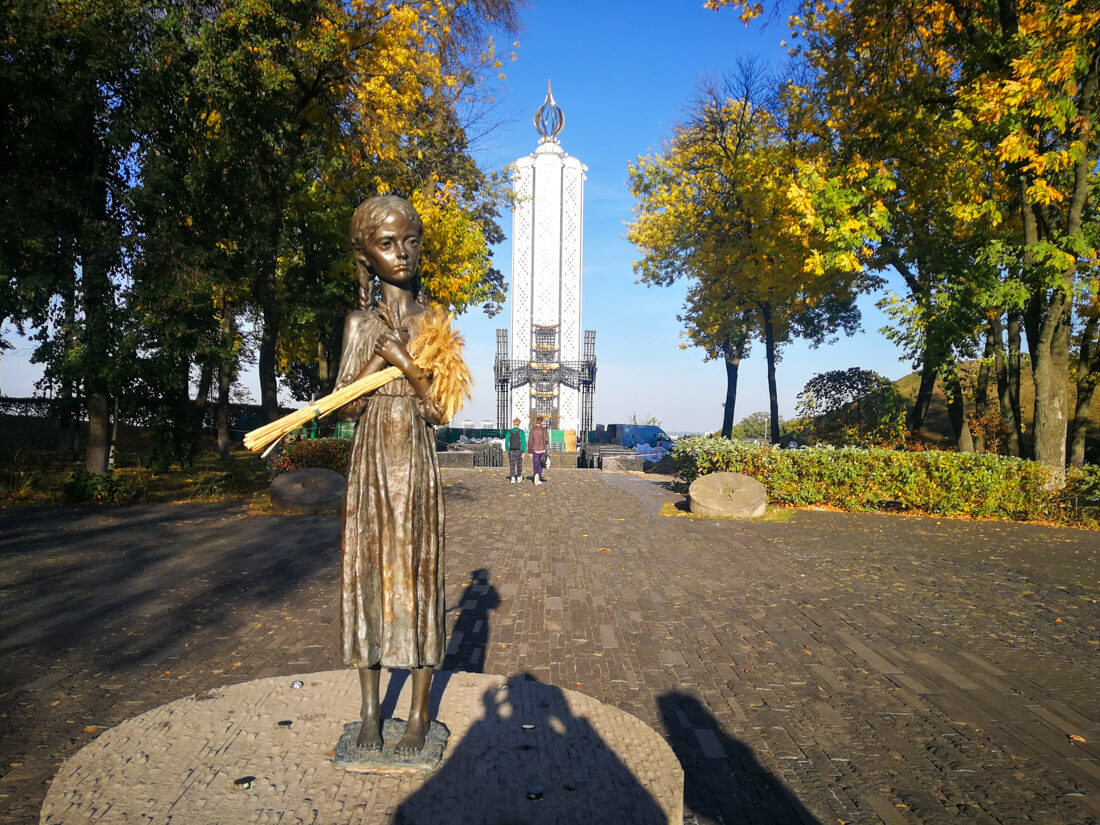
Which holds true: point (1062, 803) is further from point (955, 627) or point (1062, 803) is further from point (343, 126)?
point (343, 126)

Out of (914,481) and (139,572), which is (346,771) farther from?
(914,481)

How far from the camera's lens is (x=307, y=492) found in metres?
12.8

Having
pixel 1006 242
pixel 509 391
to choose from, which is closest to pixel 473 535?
pixel 1006 242

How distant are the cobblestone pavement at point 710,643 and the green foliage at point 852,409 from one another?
9.07 meters

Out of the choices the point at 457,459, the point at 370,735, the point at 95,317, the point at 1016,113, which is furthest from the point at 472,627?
the point at 457,459

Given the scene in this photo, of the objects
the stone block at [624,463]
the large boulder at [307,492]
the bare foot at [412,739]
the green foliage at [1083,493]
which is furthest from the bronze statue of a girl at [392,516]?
the stone block at [624,463]

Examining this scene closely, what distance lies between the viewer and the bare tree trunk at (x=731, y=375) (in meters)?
25.1

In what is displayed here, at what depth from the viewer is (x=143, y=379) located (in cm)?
1322

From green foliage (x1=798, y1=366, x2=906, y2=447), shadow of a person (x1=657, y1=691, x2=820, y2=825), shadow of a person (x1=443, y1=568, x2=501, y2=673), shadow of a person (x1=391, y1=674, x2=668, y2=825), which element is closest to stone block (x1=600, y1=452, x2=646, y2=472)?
green foliage (x1=798, y1=366, x2=906, y2=447)

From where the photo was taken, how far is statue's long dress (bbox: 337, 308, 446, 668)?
3092 millimetres

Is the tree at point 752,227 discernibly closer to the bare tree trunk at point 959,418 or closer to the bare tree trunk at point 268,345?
the bare tree trunk at point 959,418

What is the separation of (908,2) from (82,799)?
57.3ft

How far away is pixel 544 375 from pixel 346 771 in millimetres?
33085

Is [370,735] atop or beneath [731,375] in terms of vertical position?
beneath
